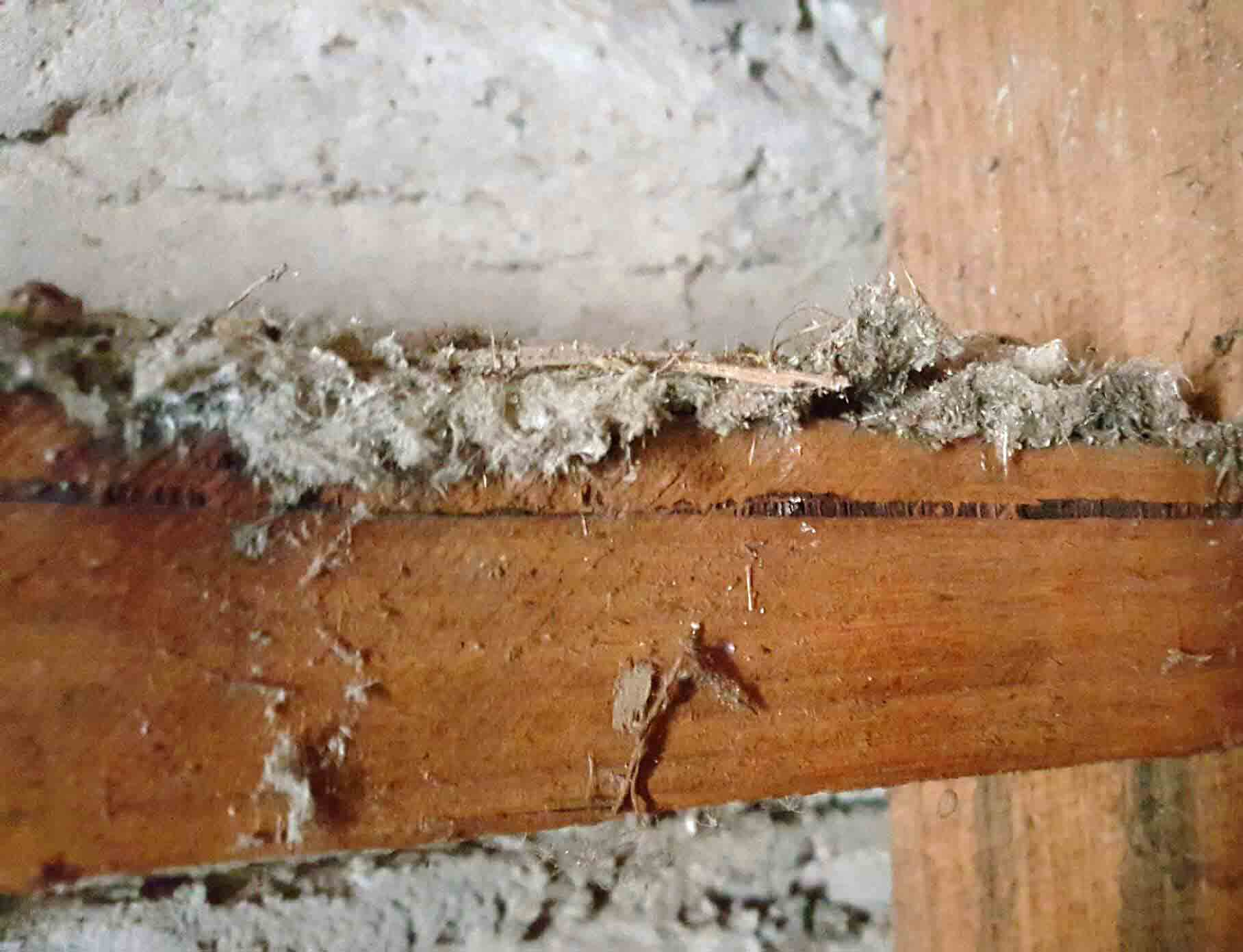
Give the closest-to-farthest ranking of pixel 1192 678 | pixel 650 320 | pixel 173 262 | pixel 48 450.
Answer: pixel 48 450
pixel 1192 678
pixel 173 262
pixel 650 320

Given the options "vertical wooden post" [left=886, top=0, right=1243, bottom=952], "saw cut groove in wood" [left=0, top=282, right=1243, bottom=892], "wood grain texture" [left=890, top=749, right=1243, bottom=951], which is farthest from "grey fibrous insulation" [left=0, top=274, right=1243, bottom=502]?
"wood grain texture" [left=890, top=749, right=1243, bottom=951]

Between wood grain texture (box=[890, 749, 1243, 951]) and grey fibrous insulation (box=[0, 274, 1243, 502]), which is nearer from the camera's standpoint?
grey fibrous insulation (box=[0, 274, 1243, 502])

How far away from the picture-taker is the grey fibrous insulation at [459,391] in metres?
0.29

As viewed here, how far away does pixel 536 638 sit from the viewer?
34 centimetres

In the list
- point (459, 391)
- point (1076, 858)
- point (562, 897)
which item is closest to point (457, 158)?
point (459, 391)

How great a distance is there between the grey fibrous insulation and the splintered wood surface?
1cm

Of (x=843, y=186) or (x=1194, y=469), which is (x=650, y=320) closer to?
(x=843, y=186)

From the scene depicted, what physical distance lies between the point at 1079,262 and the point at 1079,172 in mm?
60

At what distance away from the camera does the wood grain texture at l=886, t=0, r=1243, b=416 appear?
1.81 feet

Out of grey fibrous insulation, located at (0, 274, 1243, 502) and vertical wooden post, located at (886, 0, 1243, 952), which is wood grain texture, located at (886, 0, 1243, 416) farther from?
grey fibrous insulation, located at (0, 274, 1243, 502)

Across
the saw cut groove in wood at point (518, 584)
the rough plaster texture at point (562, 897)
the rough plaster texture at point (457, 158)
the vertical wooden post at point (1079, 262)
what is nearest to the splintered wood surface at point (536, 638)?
the saw cut groove in wood at point (518, 584)

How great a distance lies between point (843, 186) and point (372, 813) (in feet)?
2.19

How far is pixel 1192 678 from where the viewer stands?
0.48m

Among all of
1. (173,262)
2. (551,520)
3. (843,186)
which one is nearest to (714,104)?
(843,186)
